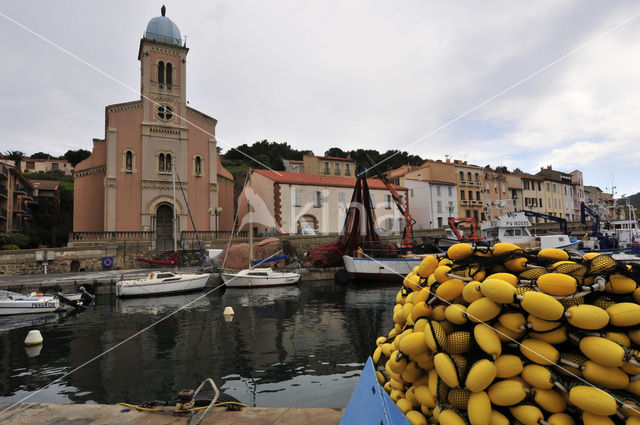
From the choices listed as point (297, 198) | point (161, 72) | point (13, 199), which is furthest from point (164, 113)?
point (13, 199)

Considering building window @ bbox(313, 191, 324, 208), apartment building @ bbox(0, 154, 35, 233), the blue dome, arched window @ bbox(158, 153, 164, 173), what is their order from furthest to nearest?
apartment building @ bbox(0, 154, 35, 233), building window @ bbox(313, 191, 324, 208), the blue dome, arched window @ bbox(158, 153, 164, 173)

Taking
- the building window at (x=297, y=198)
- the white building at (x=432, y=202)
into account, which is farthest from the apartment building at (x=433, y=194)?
the building window at (x=297, y=198)

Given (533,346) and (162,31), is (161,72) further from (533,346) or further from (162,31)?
(533,346)

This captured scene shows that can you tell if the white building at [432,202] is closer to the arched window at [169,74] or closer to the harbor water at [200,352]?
the harbor water at [200,352]

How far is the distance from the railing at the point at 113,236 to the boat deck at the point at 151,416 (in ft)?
86.6

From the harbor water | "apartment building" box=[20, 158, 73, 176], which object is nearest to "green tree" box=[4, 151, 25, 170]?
"apartment building" box=[20, 158, 73, 176]

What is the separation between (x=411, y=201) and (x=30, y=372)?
4369cm

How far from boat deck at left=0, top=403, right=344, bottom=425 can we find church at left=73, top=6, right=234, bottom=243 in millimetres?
26832

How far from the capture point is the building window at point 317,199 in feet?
125

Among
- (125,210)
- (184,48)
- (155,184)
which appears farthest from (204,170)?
(184,48)

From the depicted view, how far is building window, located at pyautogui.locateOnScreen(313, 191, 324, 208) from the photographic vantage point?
38062 millimetres

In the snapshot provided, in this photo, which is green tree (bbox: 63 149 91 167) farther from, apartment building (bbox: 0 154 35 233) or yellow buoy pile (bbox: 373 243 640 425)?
yellow buoy pile (bbox: 373 243 640 425)

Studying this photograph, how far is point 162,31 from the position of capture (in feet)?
110

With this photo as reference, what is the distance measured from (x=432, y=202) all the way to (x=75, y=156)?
76.7 meters
